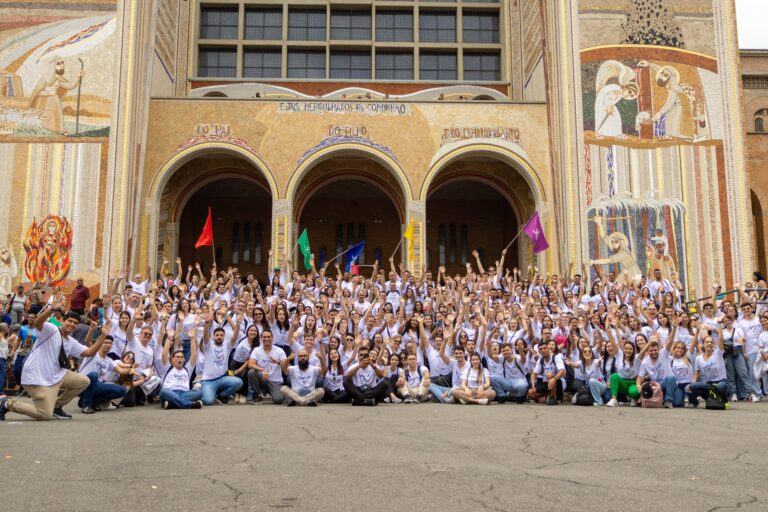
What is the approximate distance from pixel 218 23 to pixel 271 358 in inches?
817

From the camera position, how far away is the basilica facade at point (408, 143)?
863 inches

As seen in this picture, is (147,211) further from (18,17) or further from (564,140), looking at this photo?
(564,140)

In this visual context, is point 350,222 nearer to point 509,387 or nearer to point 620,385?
point 509,387

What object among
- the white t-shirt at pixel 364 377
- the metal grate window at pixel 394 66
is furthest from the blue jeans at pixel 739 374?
the metal grate window at pixel 394 66

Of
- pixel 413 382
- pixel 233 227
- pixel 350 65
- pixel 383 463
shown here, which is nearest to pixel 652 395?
pixel 413 382

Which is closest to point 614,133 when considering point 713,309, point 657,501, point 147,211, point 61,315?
point 713,309

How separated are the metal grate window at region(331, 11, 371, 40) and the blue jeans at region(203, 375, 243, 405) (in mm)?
20482

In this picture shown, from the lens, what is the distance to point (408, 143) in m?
23.7

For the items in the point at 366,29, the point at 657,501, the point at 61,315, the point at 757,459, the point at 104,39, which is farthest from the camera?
the point at 366,29

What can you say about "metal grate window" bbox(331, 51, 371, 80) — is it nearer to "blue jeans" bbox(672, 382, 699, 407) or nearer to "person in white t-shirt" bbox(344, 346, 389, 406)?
"person in white t-shirt" bbox(344, 346, 389, 406)

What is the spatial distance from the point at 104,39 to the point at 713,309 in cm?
1835

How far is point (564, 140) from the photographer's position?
2275 centimetres

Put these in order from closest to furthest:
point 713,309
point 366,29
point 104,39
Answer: point 713,309 → point 104,39 → point 366,29

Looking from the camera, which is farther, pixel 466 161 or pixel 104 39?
pixel 466 161
